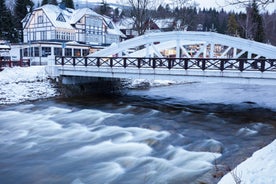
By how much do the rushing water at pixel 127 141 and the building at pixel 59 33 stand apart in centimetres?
2269

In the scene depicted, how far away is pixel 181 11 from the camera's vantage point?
44.6m

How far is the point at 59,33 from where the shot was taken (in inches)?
1752

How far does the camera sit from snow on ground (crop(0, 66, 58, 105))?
1930 centimetres

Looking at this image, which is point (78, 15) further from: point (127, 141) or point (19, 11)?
point (127, 141)

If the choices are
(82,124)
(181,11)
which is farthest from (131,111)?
(181,11)

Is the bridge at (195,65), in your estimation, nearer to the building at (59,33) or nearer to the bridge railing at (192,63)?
the bridge railing at (192,63)

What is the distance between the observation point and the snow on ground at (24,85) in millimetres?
19297

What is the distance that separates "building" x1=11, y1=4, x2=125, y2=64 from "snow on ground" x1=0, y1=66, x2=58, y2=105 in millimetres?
13948

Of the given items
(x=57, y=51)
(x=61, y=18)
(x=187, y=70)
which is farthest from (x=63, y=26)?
(x=187, y=70)

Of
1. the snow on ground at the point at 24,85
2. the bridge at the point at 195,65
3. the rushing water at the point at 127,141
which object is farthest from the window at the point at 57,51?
the rushing water at the point at 127,141

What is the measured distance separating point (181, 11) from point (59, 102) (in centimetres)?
3004

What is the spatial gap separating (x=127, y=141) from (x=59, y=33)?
35809mm

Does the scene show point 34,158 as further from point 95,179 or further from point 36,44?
point 36,44

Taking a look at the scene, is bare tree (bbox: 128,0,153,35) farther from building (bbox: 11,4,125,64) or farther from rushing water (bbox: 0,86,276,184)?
rushing water (bbox: 0,86,276,184)
